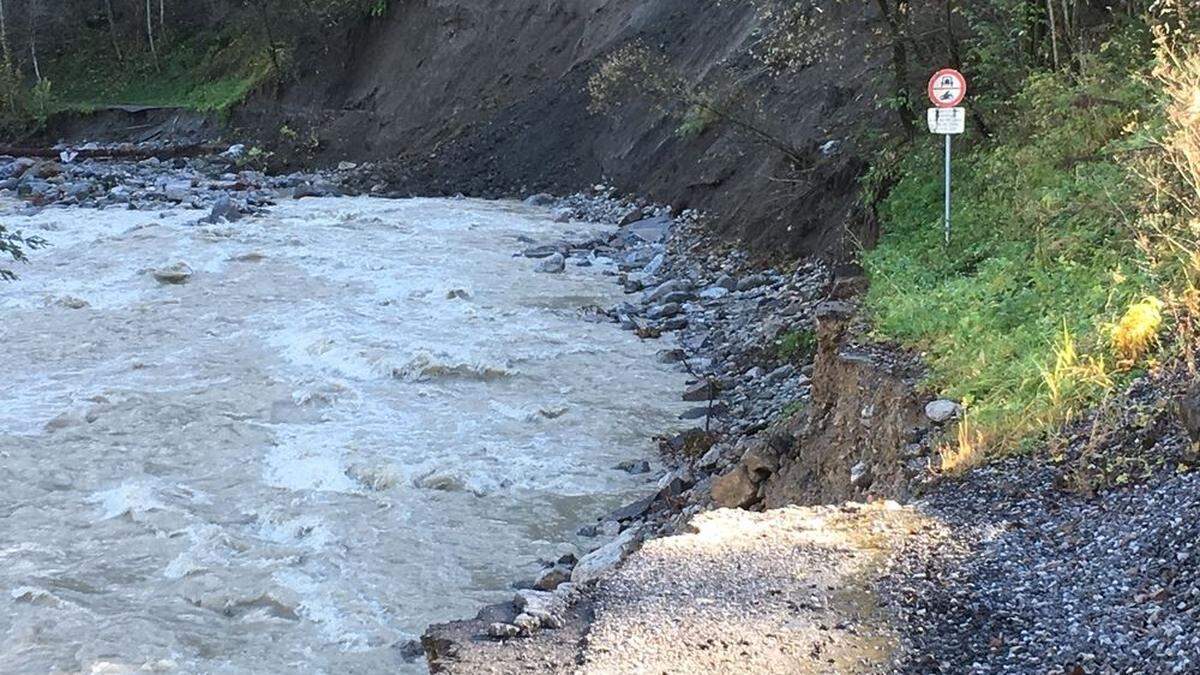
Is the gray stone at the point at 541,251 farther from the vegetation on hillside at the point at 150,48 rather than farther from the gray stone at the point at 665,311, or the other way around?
the vegetation on hillside at the point at 150,48

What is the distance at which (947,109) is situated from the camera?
33.5 ft

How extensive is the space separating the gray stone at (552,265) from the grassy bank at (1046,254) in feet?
21.4

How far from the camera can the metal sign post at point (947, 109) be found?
400 inches

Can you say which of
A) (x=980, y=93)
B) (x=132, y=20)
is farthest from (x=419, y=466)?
(x=132, y=20)

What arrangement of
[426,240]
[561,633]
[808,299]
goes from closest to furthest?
[561,633], [808,299], [426,240]

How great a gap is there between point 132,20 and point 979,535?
46.6 metres

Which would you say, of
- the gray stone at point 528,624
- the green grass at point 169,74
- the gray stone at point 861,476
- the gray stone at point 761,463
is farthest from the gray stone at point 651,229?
the green grass at point 169,74

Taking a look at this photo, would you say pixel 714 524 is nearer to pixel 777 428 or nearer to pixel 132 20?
pixel 777 428

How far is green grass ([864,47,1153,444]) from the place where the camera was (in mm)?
6395

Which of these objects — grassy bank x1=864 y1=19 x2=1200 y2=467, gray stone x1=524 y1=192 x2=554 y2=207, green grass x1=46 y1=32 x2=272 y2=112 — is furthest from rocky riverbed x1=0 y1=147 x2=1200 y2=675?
green grass x1=46 y1=32 x2=272 y2=112

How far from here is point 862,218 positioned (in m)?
13.5

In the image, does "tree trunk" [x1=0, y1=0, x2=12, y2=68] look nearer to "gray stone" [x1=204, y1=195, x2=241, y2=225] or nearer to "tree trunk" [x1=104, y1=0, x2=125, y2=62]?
"tree trunk" [x1=104, y1=0, x2=125, y2=62]

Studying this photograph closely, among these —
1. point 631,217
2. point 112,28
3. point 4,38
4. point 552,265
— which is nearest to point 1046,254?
point 552,265

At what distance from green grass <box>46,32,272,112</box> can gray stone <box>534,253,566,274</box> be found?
22.6 metres
